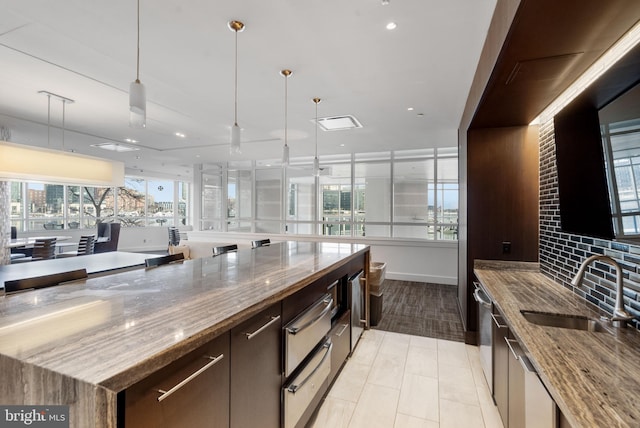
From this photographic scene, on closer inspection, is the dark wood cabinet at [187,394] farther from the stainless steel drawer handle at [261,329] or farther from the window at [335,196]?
the window at [335,196]

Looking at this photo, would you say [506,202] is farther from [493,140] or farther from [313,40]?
[313,40]

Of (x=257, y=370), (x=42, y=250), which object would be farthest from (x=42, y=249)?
(x=257, y=370)

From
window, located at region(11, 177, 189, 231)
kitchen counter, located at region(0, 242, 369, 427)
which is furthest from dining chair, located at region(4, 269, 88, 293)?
window, located at region(11, 177, 189, 231)

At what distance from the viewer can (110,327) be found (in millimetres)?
945

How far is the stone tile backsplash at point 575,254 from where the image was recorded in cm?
140

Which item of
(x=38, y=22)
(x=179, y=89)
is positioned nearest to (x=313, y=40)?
(x=179, y=89)

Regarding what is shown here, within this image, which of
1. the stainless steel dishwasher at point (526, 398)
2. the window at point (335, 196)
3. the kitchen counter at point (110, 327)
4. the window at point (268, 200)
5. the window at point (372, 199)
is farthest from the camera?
the window at point (268, 200)

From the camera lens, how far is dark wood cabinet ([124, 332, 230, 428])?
2.48 feet

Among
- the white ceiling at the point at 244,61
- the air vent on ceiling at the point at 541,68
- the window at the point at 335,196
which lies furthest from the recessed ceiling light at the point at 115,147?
the air vent on ceiling at the point at 541,68

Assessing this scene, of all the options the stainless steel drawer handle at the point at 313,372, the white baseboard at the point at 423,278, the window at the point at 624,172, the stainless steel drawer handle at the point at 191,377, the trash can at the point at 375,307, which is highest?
the window at the point at 624,172

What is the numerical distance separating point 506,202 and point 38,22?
4055 mm

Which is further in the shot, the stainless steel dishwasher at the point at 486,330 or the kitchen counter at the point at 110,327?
the stainless steel dishwasher at the point at 486,330

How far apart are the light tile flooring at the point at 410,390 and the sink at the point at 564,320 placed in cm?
85

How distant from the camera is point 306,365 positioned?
1.72 metres
